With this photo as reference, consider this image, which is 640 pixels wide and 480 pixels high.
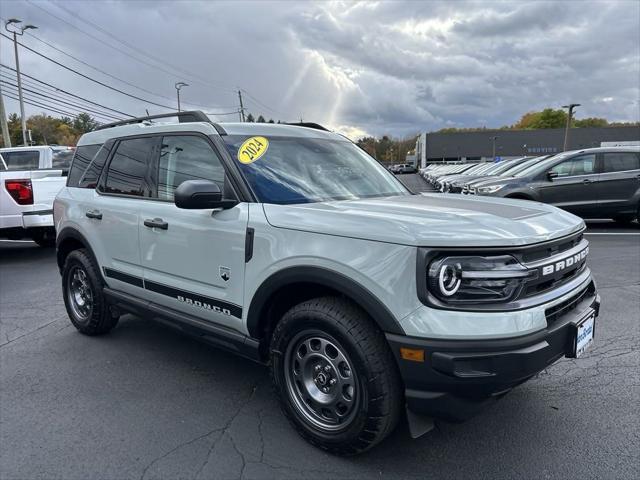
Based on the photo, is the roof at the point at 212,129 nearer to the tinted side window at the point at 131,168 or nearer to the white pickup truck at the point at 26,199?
the tinted side window at the point at 131,168

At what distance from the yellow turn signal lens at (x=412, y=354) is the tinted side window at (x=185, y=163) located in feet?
5.37

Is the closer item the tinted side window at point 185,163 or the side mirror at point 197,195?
the side mirror at point 197,195

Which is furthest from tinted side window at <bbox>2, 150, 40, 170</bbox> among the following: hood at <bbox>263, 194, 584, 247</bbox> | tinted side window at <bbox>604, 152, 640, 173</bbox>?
tinted side window at <bbox>604, 152, 640, 173</bbox>

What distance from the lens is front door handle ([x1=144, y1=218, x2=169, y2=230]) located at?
3.44 m

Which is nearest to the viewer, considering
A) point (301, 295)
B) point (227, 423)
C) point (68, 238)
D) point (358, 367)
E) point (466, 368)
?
point (466, 368)

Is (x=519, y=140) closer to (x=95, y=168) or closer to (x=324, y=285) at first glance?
(x=95, y=168)

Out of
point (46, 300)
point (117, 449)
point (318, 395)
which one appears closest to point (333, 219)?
point (318, 395)

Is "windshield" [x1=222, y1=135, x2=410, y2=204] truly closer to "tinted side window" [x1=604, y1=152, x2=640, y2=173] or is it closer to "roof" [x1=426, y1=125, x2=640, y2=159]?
"tinted side window" [x1=604, y1=152, x2=640, y2=173]

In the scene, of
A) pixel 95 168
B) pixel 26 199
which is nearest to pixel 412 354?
pixel 95 168

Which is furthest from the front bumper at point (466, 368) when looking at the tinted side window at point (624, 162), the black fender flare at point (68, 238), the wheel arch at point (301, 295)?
the tinted side window at point (624, 162)

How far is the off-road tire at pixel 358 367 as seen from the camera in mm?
2389

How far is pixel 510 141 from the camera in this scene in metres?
81.2

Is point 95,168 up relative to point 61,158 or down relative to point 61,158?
down

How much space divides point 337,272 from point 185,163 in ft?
5.48
